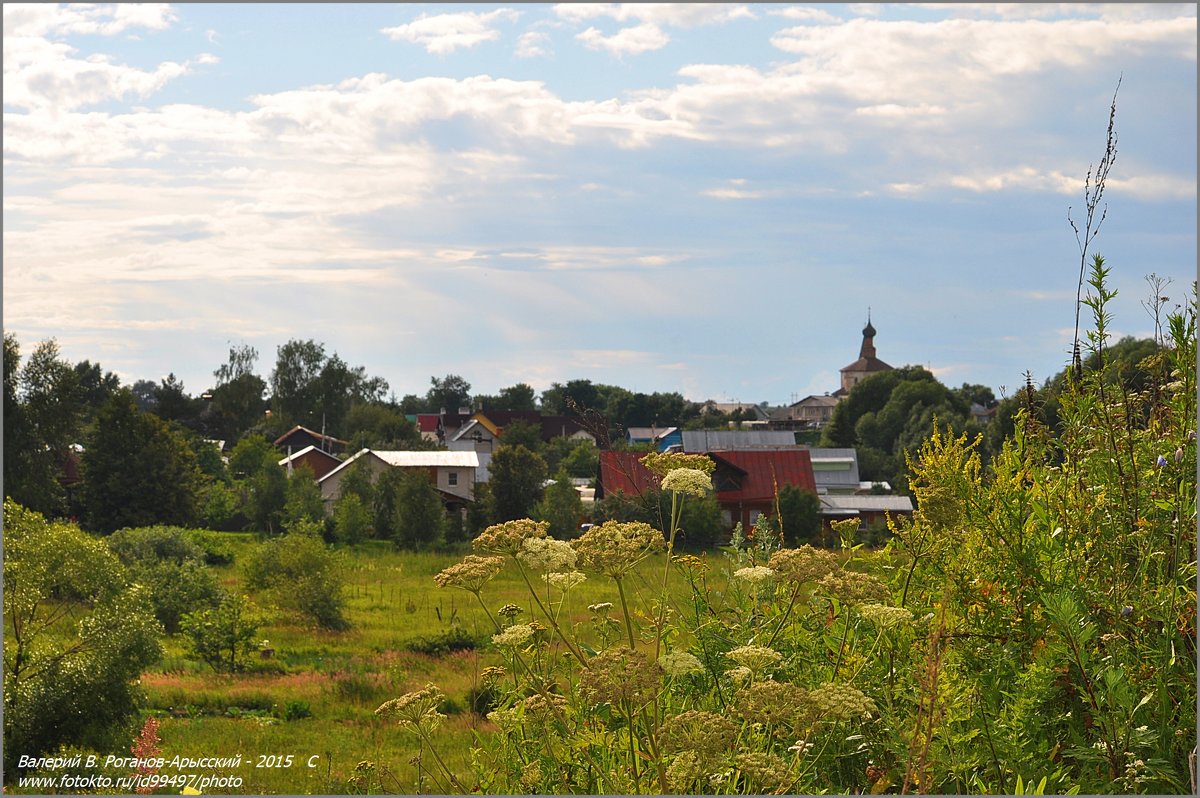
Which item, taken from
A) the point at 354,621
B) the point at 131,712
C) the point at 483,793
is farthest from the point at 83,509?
the point at 483,793

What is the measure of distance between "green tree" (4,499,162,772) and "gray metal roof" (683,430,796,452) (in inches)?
783

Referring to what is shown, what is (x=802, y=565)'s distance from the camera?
2.11 metres

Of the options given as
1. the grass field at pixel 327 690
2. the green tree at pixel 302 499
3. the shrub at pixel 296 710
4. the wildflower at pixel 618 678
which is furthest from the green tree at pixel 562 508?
the wildflower at pixel 618 678

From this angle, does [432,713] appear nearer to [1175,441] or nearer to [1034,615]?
[1034,615]

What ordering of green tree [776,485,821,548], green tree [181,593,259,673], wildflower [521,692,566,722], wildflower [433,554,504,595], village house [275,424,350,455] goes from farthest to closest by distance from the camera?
village house [275,424,350,455] → green tree [776,485,821,548] → green tree [181,593,259,673] → wildflower [433,554,504,595] → wildflower [521,692,566,722]

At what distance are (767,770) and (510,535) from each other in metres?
0.72

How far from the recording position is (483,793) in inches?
90.1

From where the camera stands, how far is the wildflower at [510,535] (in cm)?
209

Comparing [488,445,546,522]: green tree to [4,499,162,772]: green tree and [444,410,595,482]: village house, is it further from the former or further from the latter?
[444,410,595,482]: village house

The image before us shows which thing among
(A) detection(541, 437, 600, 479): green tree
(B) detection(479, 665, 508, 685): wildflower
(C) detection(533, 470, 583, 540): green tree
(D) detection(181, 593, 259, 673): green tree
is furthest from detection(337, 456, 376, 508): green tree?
(B) detection(479, 665, 508, 685): wildflower

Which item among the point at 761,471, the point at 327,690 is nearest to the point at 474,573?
the point at 327,690

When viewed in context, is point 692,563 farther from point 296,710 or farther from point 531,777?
point 296,710

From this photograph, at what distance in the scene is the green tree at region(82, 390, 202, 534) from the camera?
33750 mm

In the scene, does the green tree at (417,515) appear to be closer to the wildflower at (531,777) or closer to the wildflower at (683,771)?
the wildflower at (531,777)
